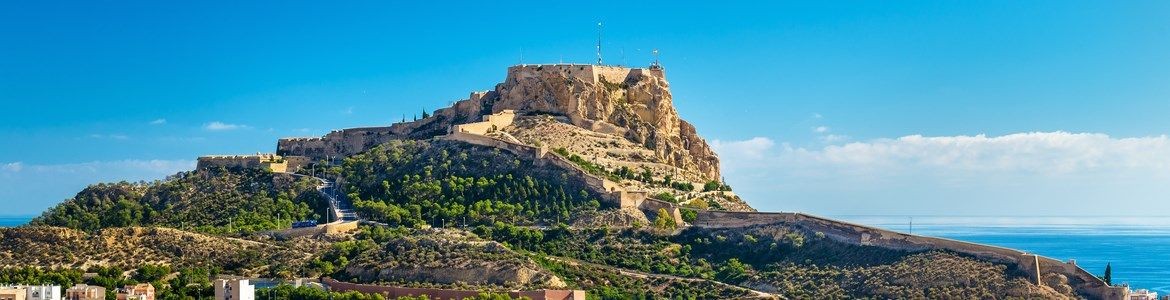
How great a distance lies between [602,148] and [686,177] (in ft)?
15.9

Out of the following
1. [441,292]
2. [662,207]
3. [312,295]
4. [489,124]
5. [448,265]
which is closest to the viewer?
[312,295]

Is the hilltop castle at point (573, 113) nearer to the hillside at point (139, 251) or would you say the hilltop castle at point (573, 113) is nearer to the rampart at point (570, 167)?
the rampart at point (570, 167)

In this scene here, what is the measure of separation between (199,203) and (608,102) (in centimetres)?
2293

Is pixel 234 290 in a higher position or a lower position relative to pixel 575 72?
lower

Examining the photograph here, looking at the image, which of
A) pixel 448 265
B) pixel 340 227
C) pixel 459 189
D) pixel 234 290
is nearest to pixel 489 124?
pixel 459 189

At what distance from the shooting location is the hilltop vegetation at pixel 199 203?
95750mm

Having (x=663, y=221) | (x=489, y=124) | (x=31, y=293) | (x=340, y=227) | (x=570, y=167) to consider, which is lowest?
(x=31, y=293)

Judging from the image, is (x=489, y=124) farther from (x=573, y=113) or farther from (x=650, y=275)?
(x=650, y=275)

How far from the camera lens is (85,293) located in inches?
2982

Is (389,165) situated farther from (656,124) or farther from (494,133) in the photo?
(656,124)

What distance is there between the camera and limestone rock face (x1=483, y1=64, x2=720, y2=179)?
334 feet

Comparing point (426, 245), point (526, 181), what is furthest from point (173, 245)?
point (526, 181)

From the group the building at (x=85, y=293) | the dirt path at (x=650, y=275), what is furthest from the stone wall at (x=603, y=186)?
the building at (x=85, y=293)

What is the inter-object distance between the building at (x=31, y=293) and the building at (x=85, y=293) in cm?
59
